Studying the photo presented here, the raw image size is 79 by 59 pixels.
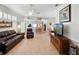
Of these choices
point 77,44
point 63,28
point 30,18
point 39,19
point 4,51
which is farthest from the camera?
point 39,19

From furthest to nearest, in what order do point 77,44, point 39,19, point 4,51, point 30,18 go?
point 39,19 < point 30,18 < point 4,51 < point 77,44

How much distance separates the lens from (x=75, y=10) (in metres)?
4.50

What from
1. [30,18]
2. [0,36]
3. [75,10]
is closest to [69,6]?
[75,10]

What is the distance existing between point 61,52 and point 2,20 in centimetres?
437

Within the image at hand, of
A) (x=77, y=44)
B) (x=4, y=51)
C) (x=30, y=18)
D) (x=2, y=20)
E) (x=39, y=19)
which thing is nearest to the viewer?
(x=77, y=44)

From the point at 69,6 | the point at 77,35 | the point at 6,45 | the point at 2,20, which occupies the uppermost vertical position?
the point at 69,6

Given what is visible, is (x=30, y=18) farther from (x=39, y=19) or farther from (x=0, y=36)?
(x=0, y=36)

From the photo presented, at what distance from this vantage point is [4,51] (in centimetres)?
502

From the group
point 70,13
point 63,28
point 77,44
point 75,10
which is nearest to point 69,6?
point 70,13

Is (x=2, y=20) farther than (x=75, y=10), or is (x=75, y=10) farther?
(x=2, y=20)

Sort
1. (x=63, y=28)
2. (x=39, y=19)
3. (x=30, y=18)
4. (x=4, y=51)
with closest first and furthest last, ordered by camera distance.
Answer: (x=4, y=51)
(x=63, y=28)
(x=30, y=18)
(x=39, y=19)

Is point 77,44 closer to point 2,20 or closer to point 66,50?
point 66,50

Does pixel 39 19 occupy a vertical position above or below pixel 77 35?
above

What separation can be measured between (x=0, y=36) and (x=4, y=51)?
1608 millimetres
